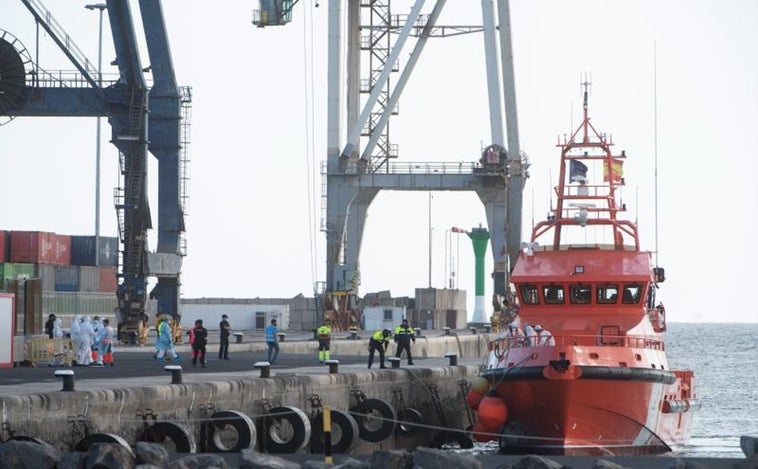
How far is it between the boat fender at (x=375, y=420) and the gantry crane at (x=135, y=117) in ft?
80.5

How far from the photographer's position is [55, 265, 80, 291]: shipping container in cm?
9056

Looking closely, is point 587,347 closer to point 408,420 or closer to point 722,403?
point 408,420

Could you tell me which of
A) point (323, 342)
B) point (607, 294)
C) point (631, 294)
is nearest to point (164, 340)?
point (323, 342)

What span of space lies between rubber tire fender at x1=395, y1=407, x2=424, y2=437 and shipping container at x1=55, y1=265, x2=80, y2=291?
53.0 m

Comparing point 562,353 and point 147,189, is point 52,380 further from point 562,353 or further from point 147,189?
point 147,189

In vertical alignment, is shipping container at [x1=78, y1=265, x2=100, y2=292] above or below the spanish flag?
below

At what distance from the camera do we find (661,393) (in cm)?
3666

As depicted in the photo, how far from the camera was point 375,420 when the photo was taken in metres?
37.2

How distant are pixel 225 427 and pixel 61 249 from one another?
6436 centimetres

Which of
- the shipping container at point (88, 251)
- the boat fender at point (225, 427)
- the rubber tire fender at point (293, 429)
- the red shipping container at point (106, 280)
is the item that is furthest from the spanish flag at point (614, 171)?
the shipping container at point (88, 251)

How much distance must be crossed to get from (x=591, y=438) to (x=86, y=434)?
38.9 feet

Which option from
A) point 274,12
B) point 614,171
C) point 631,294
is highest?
point 274,12

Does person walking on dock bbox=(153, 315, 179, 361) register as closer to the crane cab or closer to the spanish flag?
the spanish flag

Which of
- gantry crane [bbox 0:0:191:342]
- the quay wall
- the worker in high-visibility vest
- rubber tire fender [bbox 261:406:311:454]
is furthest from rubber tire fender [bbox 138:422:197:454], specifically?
gantry crane [bbox 0:0:191:342]
